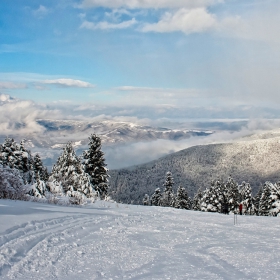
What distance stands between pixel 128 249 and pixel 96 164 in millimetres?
26965

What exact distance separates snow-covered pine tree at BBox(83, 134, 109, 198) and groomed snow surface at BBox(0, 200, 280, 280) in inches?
937

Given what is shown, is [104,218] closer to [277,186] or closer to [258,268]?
[258,268]

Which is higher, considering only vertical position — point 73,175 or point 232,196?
point 73,175

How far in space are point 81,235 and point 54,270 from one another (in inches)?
80.8

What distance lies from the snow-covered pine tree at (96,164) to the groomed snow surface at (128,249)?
23.8m

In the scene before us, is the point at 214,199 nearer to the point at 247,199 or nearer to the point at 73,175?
the point at 247,199

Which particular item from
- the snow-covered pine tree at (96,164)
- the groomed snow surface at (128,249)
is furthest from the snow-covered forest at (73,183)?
the groomed snow surface at (128,249)

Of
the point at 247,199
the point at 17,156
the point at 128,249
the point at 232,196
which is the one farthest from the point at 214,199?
the point at 128,249


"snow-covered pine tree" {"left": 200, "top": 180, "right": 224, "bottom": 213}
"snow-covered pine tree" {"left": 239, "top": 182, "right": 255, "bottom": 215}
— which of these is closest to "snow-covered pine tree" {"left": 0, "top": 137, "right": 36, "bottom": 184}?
A: "snow-covered pine tree" {"left": 200, "top": 180, "right": 224, "bottom": 213}

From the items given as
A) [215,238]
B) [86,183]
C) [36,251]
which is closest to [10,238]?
[36,251]

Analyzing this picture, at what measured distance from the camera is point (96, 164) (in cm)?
3173

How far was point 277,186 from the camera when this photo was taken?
34594mm

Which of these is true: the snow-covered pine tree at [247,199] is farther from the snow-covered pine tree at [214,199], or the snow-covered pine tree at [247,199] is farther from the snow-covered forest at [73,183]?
the snow-covered pine tree at [214,199]

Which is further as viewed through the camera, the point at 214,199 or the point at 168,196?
the point at 168,196
